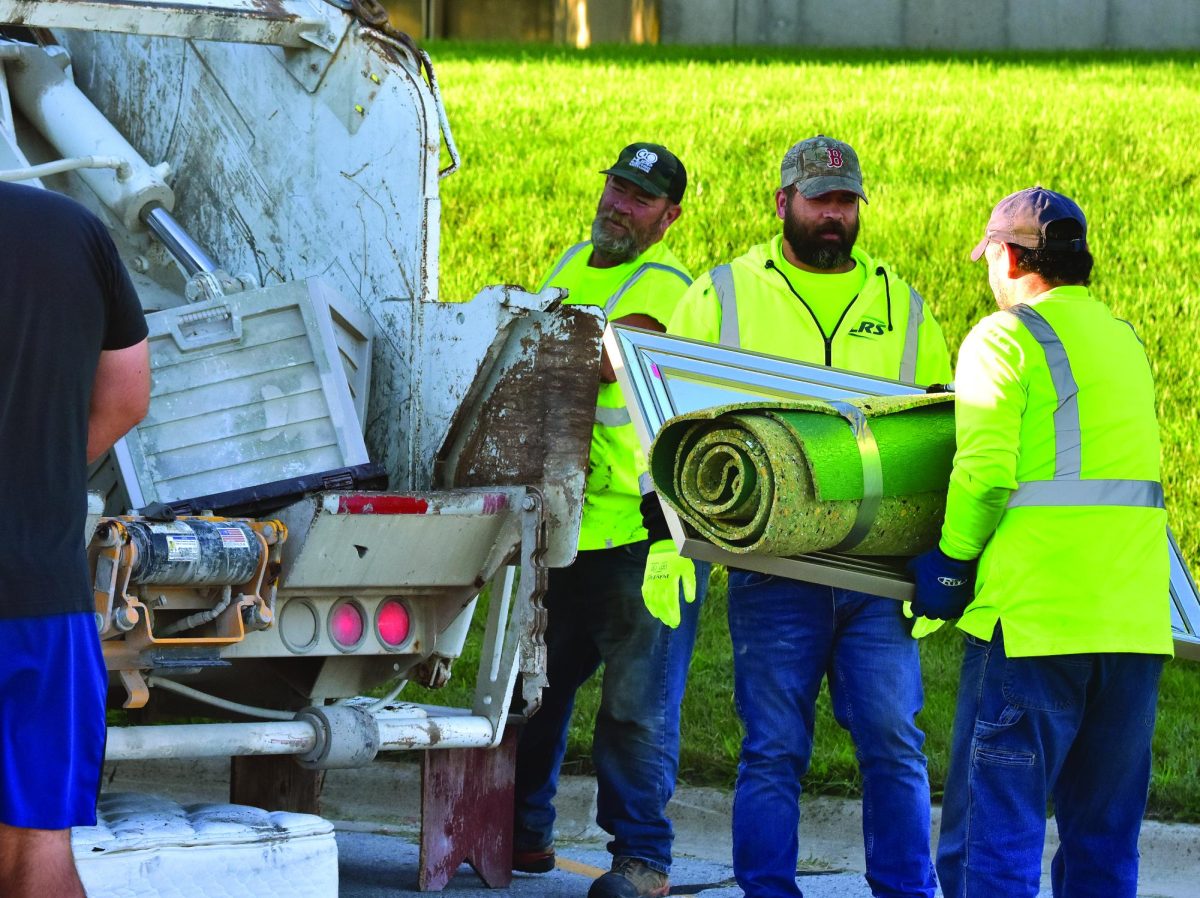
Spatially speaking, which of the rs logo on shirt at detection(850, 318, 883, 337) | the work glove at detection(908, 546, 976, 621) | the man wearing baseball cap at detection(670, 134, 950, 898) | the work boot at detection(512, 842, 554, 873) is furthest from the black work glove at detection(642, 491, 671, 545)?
the work boot at detection(512, 842, 554, 873)

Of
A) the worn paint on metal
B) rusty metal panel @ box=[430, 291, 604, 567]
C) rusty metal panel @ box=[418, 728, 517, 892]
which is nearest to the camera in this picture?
the worn paint on metal

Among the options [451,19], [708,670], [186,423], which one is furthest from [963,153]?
[451,19]

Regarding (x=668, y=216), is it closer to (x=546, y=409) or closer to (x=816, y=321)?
(x=816, y=321)

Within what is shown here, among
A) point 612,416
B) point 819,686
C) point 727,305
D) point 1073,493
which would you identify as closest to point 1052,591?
point 1073,493

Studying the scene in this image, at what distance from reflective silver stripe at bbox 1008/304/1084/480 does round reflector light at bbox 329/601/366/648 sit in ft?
5.29

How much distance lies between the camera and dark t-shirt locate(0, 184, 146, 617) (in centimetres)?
332

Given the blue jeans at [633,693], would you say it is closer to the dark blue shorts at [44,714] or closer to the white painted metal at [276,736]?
the white painted metal at [276,736]

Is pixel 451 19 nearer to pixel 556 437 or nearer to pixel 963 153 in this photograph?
pixel 963 153

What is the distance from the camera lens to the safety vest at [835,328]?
4922 millimetres

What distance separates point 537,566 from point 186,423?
89 cm

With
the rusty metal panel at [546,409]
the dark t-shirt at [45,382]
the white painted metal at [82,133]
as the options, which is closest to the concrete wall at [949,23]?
the white painted metal at [82,133]

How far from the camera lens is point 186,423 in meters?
4.69

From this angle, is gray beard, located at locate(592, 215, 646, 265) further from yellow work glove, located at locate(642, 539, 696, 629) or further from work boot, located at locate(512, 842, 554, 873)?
work boot, located at locate(512, 842, 554, 873)

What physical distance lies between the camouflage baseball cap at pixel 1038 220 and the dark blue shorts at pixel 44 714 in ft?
6.39
